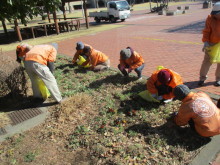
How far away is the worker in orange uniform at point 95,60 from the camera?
19.1 feet

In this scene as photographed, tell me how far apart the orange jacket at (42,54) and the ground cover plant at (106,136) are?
0.96 meters

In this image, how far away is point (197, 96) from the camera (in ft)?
8.82

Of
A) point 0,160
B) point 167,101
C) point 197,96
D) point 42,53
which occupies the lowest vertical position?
point 0,160

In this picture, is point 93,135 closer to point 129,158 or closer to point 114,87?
point 129,158

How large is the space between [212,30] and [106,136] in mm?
2950

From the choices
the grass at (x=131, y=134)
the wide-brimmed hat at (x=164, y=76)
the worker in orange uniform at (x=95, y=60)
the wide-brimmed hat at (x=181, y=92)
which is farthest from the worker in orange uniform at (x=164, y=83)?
the worker in orange uniform at (x=95, y=60)

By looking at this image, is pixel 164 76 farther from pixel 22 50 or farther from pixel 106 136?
pixel 22 50

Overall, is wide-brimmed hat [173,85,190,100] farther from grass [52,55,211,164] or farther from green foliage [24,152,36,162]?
green foliage [24,152,36,162]

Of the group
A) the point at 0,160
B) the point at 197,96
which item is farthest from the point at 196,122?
the point at 0,160

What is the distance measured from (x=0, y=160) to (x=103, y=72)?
136 inches

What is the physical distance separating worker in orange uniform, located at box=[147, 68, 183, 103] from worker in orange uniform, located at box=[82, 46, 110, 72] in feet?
8.05

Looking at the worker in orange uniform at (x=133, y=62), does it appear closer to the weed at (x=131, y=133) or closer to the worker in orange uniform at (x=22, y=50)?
the weed at (x=131, y=133)

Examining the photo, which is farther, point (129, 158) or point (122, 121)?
point (122, 121)

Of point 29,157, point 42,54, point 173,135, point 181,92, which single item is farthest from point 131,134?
point 42,54
